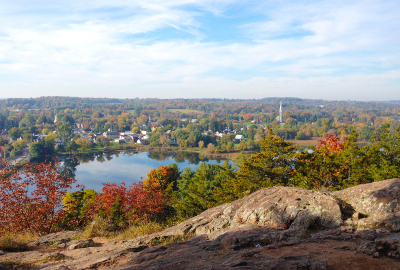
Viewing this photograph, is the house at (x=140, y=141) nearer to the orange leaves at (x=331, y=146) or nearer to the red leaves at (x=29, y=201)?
the orange leaves at (x=331, y=146)

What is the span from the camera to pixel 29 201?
852cm

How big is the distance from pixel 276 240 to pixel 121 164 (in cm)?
4401

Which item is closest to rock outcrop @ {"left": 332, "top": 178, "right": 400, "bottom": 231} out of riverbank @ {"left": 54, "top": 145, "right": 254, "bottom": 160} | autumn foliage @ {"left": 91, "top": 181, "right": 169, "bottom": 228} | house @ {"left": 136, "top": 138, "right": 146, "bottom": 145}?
autumn foliage @ {"left": 91, "top": 181, "right": 169, "bottom": 228}

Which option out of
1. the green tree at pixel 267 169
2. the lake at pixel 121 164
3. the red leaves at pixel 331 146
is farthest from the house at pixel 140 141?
the red leaves at pixel 331 146

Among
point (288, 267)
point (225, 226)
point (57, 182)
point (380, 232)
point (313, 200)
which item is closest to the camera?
point (288, 267)

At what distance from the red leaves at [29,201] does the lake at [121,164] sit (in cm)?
2119

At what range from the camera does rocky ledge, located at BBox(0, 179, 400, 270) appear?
344 cm

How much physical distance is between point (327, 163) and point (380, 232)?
18.5 feet

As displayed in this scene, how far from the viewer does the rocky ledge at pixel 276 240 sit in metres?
3.44

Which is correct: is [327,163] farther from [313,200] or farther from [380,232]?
[380,232]

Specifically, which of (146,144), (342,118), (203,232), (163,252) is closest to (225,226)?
(203,232)

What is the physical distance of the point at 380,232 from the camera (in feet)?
13.9

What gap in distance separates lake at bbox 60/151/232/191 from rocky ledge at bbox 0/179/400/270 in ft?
81.9

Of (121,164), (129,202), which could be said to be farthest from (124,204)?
(121,164)
